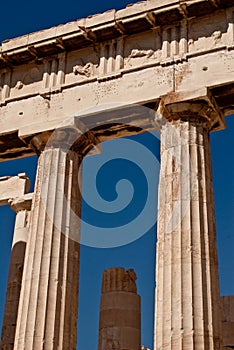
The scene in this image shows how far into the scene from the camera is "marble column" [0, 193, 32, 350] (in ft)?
103

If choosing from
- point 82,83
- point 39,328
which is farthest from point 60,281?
point 82,83

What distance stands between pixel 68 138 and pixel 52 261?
186 inches

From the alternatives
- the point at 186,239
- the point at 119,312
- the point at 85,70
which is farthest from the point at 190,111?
the point at 119,312

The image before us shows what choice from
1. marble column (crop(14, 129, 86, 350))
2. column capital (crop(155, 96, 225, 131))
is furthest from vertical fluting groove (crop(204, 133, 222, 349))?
marble column (crop(14, 129, 86, 350))

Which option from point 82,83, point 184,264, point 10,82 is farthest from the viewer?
point 10,82

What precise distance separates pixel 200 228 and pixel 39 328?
6.02m

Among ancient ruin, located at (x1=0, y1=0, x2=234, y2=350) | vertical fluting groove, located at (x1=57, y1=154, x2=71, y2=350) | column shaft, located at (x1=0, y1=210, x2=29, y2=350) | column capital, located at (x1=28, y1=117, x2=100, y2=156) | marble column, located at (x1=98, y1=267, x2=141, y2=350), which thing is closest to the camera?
ancient ruin, located at (x1=0, y1=0, x2=234, y2=350)

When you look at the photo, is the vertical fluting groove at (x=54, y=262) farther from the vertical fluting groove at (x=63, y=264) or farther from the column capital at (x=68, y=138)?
the column capital at (x=68, y=138)

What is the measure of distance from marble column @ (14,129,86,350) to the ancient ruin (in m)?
0.04

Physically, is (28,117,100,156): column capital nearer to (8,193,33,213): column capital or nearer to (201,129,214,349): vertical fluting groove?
(201,129,214,349): vertical fluting groove

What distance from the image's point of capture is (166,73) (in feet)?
79.6

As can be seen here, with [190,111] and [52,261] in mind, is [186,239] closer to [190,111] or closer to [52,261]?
[190,111]

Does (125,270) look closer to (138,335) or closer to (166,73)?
(138,335)

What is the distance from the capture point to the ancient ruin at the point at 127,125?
21078mm
